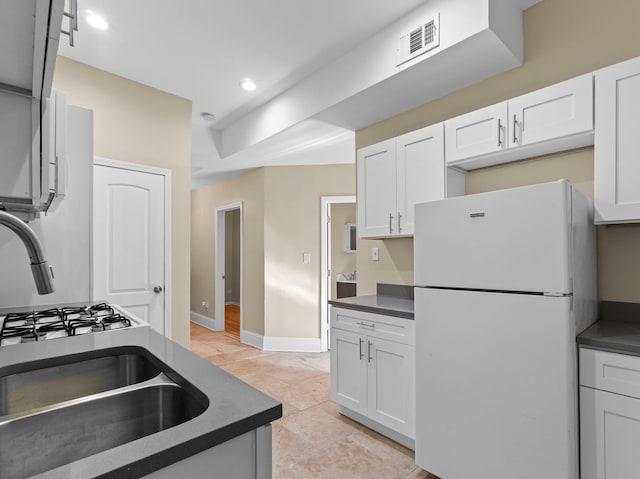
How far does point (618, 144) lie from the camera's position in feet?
5.45

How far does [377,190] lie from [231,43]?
5.07ft

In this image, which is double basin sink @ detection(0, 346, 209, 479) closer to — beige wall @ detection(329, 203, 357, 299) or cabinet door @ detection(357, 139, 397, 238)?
cabinet door @ detection(357, 139, 397, 238)

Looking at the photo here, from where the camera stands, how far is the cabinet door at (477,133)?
2.07 meters

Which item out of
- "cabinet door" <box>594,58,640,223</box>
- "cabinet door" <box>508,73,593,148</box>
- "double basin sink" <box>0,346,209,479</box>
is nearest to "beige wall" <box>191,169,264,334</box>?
"cabinet door" <box>508,73,593,148</box>

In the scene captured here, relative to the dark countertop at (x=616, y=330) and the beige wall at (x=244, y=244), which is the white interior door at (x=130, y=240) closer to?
the beige wall at (x=244, y=244)

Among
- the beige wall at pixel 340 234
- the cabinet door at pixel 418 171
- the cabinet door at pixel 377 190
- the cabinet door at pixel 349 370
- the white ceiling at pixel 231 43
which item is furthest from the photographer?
the beige wall at pixel 340 234

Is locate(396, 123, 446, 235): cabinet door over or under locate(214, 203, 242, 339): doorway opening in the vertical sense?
over

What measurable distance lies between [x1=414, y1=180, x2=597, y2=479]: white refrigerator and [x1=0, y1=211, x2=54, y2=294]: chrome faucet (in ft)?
5.51

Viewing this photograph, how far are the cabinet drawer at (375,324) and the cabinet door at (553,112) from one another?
124cm

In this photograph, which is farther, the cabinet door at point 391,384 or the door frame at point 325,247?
the door frame at point 325,247

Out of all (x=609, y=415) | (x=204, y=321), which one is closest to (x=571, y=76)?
(x=609, y=415)

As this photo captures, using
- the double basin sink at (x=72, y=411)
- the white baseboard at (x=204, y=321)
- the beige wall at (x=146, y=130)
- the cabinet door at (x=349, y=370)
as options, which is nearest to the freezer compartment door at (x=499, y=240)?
the cabinet door at (x=349, y=370)

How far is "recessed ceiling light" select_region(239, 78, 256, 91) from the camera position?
3.17 m

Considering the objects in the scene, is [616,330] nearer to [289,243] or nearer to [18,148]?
[18,148]
